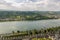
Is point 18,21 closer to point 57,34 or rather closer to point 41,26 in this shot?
point 41,26

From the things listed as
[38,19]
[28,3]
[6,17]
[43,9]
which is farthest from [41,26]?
[6,17]

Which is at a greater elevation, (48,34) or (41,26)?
(41,26)

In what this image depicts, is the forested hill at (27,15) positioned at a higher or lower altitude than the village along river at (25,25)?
higher

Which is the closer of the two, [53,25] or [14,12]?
[14,12]

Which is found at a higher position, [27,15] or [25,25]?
[27,15]

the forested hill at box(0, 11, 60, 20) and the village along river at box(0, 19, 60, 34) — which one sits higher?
the forested hill at box(0, 11, 60, 20)

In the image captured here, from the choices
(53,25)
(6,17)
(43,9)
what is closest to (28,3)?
(43,9)

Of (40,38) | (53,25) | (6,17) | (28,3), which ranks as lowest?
(40,38)
